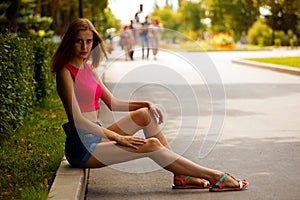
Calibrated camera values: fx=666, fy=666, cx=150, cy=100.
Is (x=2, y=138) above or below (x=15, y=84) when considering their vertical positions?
below

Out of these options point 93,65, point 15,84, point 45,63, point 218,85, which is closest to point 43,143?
point 15,84

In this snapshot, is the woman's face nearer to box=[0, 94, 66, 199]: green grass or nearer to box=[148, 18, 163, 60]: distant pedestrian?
box=[0, 94, 66, 199]: green grass

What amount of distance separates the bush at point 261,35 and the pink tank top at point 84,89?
5205 cm

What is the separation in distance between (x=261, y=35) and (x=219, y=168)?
53207mm

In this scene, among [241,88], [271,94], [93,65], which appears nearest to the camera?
[93,65]

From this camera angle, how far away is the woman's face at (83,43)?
19.5 feet

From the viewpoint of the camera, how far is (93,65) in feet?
20.8

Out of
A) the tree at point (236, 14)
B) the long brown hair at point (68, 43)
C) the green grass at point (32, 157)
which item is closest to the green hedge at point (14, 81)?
the green grass at point (32, 157)

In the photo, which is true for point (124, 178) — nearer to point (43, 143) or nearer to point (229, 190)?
point (229, 190)

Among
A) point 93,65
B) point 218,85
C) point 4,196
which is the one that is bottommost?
point 218,85

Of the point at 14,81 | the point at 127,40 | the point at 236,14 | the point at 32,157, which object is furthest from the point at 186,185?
the point at 236,14

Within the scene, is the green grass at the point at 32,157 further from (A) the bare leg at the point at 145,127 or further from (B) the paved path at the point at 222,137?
(A) the bare leg at the point at 145,127

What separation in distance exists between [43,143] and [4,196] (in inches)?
107

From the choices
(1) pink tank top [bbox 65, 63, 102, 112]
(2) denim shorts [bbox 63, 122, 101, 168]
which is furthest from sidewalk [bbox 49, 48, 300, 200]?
(1) pink tank top [bbox 65, 63, 102, 112]
